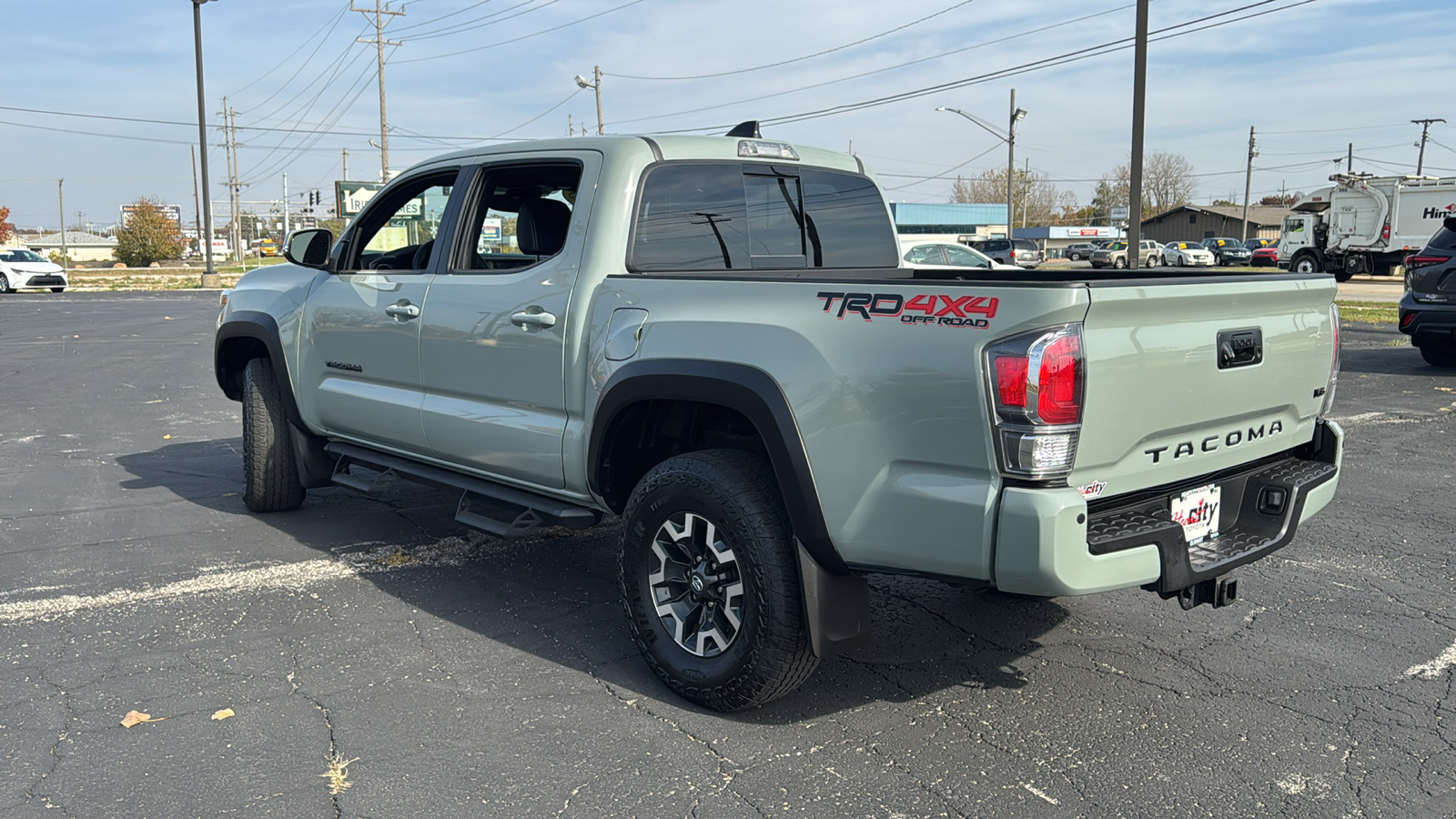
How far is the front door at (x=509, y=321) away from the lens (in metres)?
4.23

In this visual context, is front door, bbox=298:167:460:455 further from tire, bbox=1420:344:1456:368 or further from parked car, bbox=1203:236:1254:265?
parked car, bbox=1203:236:1254:265

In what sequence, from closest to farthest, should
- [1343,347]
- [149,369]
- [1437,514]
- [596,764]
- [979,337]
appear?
[979,337]
[596,764]
[1437,514]
[149,369]
[1343,347]

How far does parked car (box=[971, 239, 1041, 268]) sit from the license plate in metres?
38.6

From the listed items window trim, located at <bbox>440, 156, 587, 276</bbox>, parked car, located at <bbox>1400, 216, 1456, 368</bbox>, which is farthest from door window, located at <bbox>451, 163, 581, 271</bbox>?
parked car, located at <bbox>1400, 216, 1456, 368</bbox>

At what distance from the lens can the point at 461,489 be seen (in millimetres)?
4738

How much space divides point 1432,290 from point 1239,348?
402 inches

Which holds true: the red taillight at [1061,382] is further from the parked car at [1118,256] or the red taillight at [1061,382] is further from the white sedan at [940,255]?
the parked car at [1118,256]

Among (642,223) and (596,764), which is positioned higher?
(642,223)

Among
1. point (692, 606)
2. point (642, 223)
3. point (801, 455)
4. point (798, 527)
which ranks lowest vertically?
point (692, 606)

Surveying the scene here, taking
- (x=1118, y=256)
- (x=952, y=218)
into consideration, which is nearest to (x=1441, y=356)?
(x=1118, y=256)

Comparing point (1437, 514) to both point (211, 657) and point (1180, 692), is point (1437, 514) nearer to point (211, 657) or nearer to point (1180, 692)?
point (1180, 692)

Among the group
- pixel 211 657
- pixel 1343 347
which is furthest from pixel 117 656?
pixel 1343 347

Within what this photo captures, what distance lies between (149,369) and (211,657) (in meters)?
10.7

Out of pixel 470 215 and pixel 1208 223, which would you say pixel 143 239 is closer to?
pixel 1208 223
